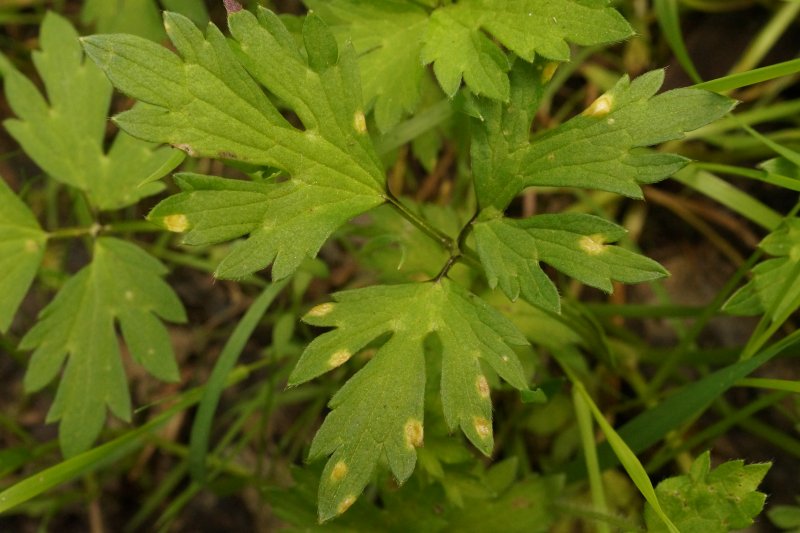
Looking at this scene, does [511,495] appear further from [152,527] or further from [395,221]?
[152,527]

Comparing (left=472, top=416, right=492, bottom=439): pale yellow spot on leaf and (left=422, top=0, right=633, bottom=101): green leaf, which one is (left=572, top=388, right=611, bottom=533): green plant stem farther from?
(left=422, top=0, right=633, bottom=101): green leaf

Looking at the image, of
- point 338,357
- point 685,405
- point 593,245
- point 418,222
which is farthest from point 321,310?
point 685,405

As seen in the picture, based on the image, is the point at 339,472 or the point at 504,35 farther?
the point at 504,35

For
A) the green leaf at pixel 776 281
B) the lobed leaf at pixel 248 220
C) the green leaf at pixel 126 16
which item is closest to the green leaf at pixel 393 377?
the lobed leaf at pixel 248 220

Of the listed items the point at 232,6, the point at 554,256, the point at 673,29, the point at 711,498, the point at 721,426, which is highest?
the point at 232,6

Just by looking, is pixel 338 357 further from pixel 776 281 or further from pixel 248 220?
pixel 776 281

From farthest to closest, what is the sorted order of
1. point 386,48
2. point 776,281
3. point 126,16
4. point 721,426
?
point 126,16 < point 721,426 < point 386,48 < point 776,281

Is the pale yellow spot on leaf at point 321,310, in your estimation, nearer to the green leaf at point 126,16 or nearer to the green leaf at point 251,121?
the green leaf at point 251,121
